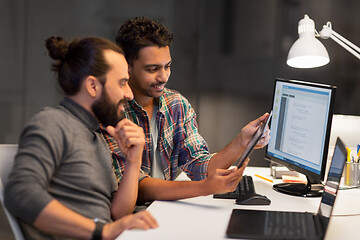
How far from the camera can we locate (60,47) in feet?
5.82

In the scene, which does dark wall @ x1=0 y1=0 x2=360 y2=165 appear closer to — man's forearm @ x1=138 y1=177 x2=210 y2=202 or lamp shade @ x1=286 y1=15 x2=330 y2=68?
lamp shade @ x1=286 y1=15 x2=330 y2=68

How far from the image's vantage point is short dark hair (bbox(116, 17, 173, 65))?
234cm

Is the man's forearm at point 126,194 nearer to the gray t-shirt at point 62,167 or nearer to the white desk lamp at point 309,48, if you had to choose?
the gray t-shirt at point 62,167

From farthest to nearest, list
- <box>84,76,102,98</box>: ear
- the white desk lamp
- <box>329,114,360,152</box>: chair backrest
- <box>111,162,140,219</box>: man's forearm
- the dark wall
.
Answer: the dark wall, <box>329,114,360,152</box>: chair backrest, the white desk lamp, <box>111,162,140,219</box>: man's forearm, <box>84,76,102,98</box>: ear

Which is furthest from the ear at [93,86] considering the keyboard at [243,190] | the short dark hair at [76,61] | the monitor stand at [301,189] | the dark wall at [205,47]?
the dark wall at [205,47]

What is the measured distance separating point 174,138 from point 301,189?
61cm

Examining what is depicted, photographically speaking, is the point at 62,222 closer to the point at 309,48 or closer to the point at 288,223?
the point at 288,223

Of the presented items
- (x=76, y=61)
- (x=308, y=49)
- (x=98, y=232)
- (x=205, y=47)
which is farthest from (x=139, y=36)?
(x=205, y=47)

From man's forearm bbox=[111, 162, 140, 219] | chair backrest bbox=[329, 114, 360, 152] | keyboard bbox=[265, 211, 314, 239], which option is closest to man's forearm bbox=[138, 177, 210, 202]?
man's forearm bbox=[111, 162, 140, 219]

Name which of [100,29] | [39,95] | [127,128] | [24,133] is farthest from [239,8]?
[24,133]

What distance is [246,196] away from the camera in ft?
6.38

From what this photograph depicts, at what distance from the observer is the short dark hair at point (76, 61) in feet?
5.79

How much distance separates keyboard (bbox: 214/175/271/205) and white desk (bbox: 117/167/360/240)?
3cm

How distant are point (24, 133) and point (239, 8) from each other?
2803 mm
